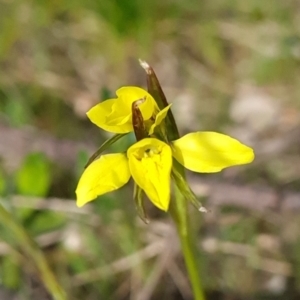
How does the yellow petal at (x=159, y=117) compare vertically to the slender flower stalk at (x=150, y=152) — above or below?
above

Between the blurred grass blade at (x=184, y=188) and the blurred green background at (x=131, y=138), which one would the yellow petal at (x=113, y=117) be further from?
the blurred green background at (x=131, y=138)

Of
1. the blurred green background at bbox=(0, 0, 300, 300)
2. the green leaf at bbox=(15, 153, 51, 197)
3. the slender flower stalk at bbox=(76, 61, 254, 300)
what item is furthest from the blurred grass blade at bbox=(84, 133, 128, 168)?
the green leaf at bbox=(15, 153, 51, 197)

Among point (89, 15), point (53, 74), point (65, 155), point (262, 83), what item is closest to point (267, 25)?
point (262, 83)

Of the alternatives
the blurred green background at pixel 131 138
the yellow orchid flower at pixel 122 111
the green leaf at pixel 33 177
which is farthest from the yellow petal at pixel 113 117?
the green leaf at pixel 33 177

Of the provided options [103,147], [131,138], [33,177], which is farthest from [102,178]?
[33,177]

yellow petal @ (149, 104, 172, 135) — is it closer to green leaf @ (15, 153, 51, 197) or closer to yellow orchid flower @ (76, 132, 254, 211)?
yellow orchid flower @ (76, 132, 254, 211)

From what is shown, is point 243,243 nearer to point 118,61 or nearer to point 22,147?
point 22,147

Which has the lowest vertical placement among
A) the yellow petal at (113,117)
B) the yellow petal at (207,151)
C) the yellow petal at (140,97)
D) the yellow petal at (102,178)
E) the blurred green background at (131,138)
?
the blurred green background at (131,138)
